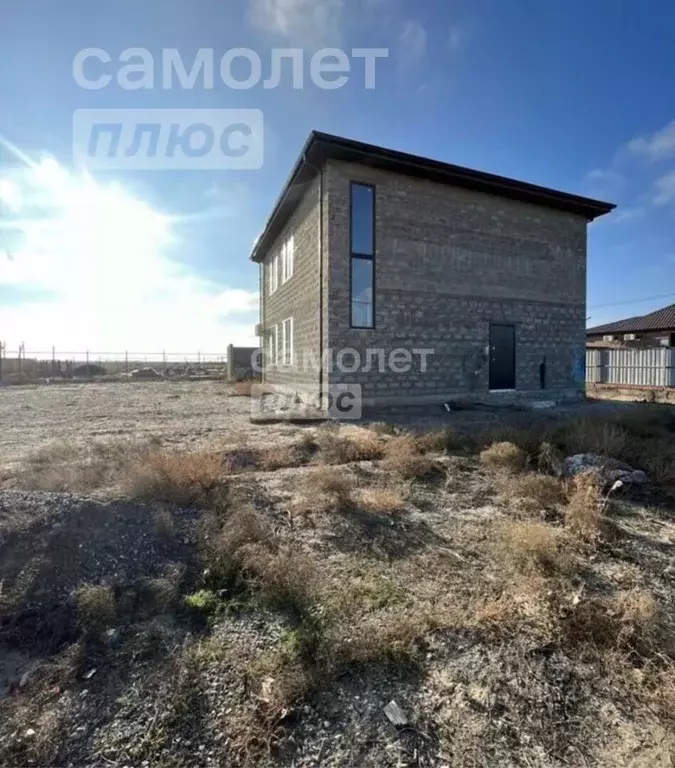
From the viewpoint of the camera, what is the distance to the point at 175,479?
4.23 metres

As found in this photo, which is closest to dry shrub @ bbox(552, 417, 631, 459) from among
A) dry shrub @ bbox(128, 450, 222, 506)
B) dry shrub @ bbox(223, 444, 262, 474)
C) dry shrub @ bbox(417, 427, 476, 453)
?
dry shrub @ bbox(417, 427, 476, 453)

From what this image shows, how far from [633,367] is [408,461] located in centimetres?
1843

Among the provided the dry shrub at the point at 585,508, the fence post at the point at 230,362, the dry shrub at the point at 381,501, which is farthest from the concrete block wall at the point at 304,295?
the fence post at the point at 230,362

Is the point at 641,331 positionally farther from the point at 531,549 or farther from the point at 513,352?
the point at 531,549

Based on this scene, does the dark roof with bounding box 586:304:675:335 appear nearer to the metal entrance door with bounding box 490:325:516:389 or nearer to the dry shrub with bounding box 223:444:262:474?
the metal entrance door with bounding box 490:325:516:389

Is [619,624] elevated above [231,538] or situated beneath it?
situated beneath

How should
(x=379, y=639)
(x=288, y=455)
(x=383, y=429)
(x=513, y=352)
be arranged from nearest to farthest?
(x=379, y=639) < (x=288, y=455) < (x=383, y=429) < (x=513, y=352)

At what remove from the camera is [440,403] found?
10.6 m

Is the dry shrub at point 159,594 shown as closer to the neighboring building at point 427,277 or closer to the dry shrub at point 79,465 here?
the dry shrub at point 79,465

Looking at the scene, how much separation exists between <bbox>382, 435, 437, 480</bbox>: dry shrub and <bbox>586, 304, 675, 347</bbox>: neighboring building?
840 inches

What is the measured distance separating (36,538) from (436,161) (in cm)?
1083

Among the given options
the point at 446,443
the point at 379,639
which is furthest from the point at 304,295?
the point at 379,639

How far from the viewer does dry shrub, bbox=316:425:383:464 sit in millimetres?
5848

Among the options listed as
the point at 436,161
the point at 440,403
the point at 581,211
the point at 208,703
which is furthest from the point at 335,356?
the point at 581,211
